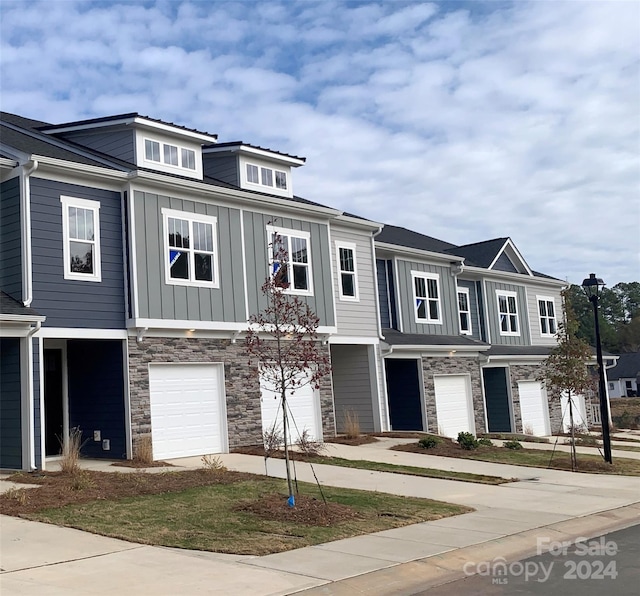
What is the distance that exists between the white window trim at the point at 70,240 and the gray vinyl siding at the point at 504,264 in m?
19.1

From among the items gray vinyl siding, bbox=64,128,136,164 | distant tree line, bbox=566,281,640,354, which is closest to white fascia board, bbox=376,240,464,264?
gray vinyl siding, bbox=64,128,136,164

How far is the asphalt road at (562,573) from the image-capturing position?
23.8ft

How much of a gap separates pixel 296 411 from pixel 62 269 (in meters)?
7.61

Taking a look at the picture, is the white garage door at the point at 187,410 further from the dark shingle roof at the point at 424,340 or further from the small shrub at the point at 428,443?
the dark shingle roof at the point at 424,340

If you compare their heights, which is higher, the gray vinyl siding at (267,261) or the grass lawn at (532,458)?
the gray vinyl siding at (267,261)

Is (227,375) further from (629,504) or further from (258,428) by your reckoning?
(629,504)

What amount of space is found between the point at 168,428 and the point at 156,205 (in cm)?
503

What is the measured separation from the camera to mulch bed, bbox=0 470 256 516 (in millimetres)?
11266

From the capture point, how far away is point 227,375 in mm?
18531

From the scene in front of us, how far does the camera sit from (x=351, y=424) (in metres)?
21.9

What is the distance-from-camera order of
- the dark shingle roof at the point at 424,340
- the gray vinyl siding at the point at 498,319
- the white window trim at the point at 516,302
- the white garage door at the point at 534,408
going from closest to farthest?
the dark shingle roof at the point at 424,340, the white garage door at the point at 534,408, the gray vinyl siding at the point at 498,319, the white window trim at the point at 516,302

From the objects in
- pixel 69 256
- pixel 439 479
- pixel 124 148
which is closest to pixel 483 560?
pixel 439 479

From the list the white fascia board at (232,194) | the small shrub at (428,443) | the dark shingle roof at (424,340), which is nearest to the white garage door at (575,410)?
the dark shingle roof at (424,340)

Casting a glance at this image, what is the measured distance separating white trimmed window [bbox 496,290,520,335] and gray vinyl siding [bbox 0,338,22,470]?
2091cm
